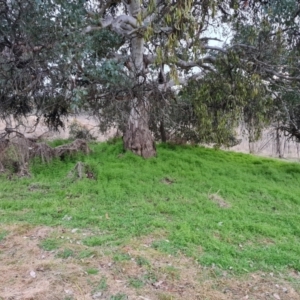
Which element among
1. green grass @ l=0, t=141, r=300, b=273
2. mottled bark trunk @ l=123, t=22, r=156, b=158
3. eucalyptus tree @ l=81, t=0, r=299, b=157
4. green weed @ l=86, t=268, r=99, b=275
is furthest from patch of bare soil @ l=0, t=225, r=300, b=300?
mottled bark trunk @ l=123, t=22, r=156, b=158

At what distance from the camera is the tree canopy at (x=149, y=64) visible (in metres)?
4.14

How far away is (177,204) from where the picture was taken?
17.1ft

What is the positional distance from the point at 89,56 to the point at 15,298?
3565 mm

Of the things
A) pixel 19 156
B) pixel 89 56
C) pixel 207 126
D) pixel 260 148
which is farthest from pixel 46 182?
pixel 260 148

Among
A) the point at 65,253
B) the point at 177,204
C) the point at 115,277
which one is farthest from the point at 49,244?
the point at 177,204

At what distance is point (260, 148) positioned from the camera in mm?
8711

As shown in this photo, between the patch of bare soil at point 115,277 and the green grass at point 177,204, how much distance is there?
0.18 m

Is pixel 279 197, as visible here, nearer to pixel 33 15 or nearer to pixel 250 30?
pixel 250 30

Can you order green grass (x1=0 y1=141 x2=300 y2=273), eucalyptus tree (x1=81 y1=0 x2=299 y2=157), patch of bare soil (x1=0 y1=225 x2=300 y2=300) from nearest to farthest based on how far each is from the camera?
1. patch of bare soil (x1=0 y1=225 x2=300 y2=300)
2. green grass (x1=0 y1=141 x2=300 y2=273)
3. eucalyptus tree (x1=81 y1=0 x2=299 y2=157)

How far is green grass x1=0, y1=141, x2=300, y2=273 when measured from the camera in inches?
151

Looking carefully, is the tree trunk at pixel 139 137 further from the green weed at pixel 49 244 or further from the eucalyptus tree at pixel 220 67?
the green weed at pixel 49 244

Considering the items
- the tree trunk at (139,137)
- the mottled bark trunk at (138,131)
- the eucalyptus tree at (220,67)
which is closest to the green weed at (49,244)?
the eucalyptus tree at (220,67)

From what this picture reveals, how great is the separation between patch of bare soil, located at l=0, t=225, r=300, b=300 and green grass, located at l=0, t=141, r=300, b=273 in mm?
180

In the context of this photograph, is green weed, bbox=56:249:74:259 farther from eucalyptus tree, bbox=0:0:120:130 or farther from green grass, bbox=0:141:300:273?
eucalyptus tree, bbox=0:0:120:130
